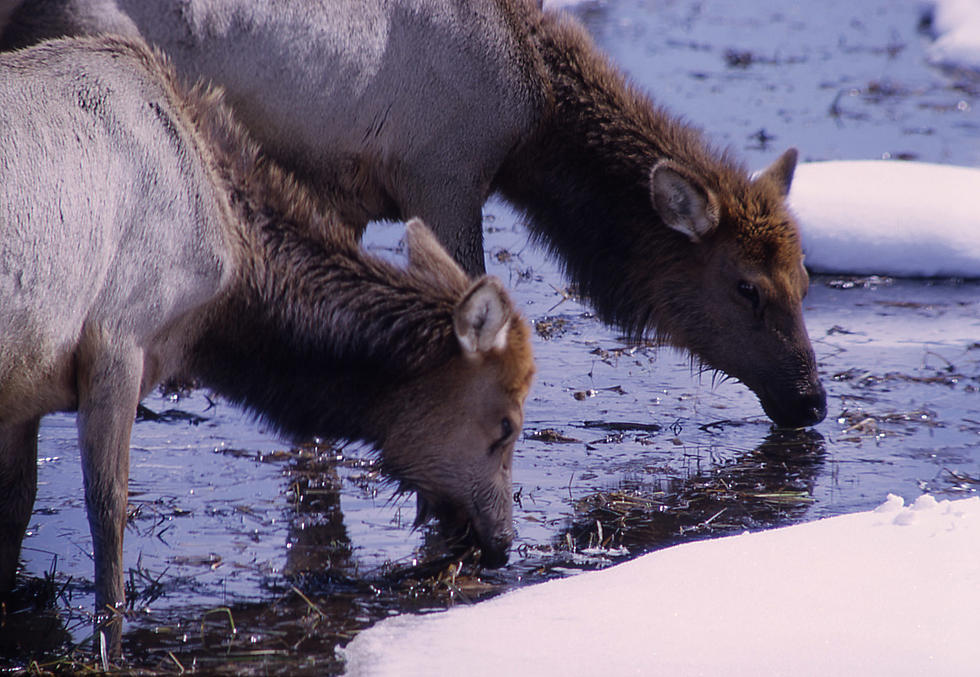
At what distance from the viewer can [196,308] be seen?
5176 mm

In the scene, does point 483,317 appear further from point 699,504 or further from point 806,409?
point 806,409

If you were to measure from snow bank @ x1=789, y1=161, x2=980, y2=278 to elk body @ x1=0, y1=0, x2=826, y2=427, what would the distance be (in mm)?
2563

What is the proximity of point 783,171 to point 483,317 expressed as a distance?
291 cm

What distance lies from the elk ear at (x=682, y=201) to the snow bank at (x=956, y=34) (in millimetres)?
11870

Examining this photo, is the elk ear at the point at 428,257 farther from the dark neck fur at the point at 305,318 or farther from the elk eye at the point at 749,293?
the elk eye at the point at 749,293

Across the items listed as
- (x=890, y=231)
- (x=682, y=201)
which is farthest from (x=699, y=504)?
(x=890, y=231)

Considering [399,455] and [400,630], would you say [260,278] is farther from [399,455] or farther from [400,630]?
[400,630]

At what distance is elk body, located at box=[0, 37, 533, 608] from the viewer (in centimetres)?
480

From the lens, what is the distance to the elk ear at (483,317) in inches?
200

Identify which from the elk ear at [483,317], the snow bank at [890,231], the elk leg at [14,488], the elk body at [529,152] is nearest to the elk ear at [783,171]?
the elk body at [529,152]

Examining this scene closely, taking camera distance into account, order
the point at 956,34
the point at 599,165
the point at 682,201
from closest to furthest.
→ the point at 682,201
the point at 599,165
the point at 956,34

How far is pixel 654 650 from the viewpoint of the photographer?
4.46 meters

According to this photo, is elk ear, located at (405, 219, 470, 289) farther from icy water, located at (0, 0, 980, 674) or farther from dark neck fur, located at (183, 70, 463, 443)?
icy water, located at (0, 0, 980, 674)

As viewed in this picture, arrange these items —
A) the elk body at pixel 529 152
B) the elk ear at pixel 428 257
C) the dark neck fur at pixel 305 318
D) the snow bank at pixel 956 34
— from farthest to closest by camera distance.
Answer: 1. the snow bank at pixel 956 34
2. the elk body at pixel 529 152
3. the elk ear at pixel 428 257
4. the dark neck fur at pixel 305 318
